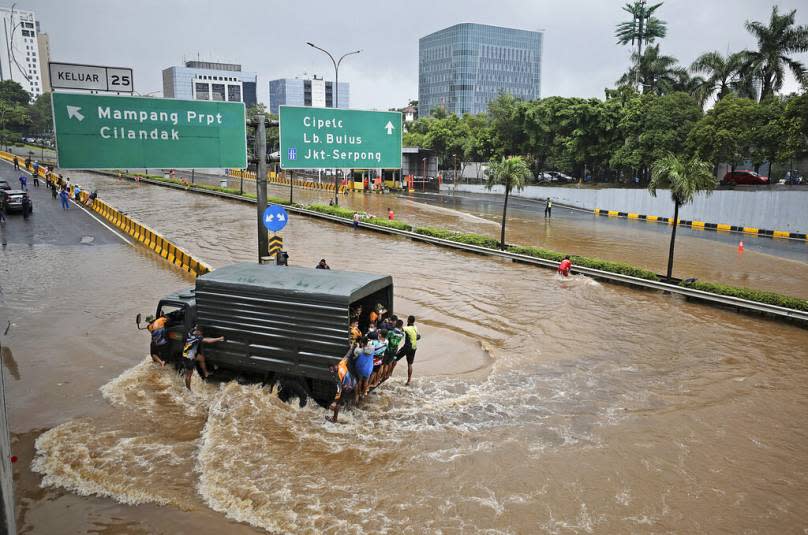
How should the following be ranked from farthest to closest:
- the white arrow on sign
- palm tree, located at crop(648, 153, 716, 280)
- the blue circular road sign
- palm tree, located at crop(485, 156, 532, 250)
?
palm tree, located at crop(485, 156, 532, 250) < palm tree, located at crop(648, 153, 716, 280) < the blue circular road sign < the white arrow on sign

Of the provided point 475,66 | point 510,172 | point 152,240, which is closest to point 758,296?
point 510,172

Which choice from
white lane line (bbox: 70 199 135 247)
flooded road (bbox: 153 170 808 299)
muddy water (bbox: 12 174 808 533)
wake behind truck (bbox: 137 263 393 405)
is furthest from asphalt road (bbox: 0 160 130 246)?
wake behind truck (bbox: 137 263 393 405)

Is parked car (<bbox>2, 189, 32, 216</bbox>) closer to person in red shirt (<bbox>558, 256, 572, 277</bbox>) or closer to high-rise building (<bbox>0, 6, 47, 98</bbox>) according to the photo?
person in red shirt (<bbox>558, 256, 572, 277</bbox>)

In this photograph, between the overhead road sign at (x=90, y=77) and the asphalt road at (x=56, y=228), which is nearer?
the overhead road sign at (x=90, y=77)

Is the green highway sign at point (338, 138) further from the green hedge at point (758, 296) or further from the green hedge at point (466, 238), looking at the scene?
the green hedge at point (758, 296)

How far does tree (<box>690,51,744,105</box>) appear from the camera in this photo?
1842 inches

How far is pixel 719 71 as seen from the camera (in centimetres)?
4788

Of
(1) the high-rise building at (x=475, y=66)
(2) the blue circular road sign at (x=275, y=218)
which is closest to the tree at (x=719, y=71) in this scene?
(2) the blue circular road sign at (x=275, y=218)

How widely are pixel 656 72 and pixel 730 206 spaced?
25.0 m

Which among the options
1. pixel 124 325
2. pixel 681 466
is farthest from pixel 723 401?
pixel 124 325

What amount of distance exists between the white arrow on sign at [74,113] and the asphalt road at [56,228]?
46.3ft

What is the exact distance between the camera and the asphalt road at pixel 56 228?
2751cm

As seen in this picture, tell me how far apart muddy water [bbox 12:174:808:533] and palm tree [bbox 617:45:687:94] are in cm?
5113

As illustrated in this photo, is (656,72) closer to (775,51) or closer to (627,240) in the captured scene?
(775,51)
